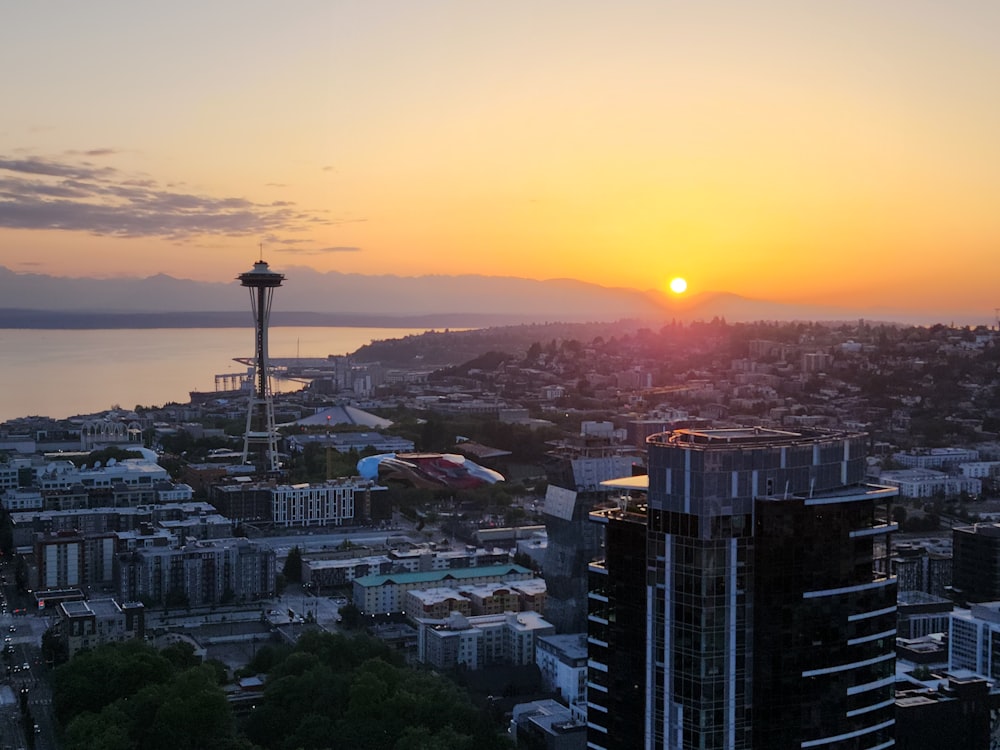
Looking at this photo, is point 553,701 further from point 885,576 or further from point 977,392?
point 977,392

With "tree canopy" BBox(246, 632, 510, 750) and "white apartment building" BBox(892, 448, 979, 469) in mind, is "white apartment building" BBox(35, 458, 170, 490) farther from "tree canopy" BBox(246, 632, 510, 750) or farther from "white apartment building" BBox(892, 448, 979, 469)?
"white apartment building" BBox(892, 448, 979, 469)

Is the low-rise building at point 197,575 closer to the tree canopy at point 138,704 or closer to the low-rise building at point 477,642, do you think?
the low-rise building at point 477,642

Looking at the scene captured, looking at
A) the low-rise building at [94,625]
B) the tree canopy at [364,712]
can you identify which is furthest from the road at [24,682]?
the tree canopy at [364,712]

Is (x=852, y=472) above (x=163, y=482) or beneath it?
above

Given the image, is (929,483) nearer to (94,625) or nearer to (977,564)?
(977,564)

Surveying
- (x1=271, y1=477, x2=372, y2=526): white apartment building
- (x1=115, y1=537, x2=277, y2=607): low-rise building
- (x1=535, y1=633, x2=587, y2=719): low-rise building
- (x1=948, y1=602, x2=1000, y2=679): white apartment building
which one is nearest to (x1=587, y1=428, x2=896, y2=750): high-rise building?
(x1=535, y1=633, x2=587, y2=719): low-rise building

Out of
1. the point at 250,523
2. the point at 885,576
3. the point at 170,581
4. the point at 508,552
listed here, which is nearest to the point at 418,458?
the point at 250,523
